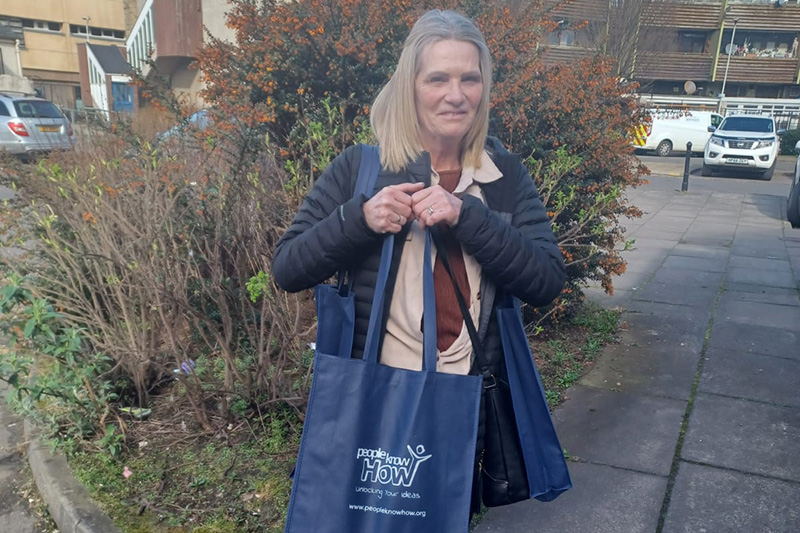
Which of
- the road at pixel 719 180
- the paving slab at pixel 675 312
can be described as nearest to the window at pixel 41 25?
the road at pixel 719 180

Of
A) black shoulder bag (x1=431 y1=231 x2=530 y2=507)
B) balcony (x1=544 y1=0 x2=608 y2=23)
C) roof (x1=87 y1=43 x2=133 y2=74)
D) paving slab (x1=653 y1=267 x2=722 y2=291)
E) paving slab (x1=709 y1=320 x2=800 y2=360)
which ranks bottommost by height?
paving slab (x1=653 y1=267 x2=722 y2=291)

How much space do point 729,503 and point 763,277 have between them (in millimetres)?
5016

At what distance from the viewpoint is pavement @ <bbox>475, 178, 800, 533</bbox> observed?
2.99 metres

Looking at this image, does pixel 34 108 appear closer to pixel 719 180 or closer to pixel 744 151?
pixel 719 180

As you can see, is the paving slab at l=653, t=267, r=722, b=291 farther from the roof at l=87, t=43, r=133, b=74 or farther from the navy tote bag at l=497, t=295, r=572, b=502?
the roof at l=87, t=43, r=133, b=74

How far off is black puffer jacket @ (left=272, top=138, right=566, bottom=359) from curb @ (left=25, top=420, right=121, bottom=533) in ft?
5.84

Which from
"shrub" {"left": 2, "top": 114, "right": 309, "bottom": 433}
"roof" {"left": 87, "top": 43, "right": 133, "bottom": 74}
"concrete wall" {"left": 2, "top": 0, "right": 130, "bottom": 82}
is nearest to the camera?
"shrub" {"left": 2, "top": 114, "right": 309, "bottom": 433}

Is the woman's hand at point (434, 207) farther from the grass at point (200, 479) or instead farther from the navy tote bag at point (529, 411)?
the grass at point (200, 479)

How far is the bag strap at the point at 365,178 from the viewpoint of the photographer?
194 centimetres

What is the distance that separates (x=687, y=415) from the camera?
393 cm

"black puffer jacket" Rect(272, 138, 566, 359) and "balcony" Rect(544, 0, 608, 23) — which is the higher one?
"balcony" Rect(544, 0, 608, 23)

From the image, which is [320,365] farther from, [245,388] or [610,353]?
[610,353]

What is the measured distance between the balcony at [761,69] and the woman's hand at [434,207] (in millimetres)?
44118

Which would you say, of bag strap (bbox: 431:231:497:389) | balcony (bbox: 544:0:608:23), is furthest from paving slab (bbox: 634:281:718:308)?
balcony (bbox: 544:0:608:23)
